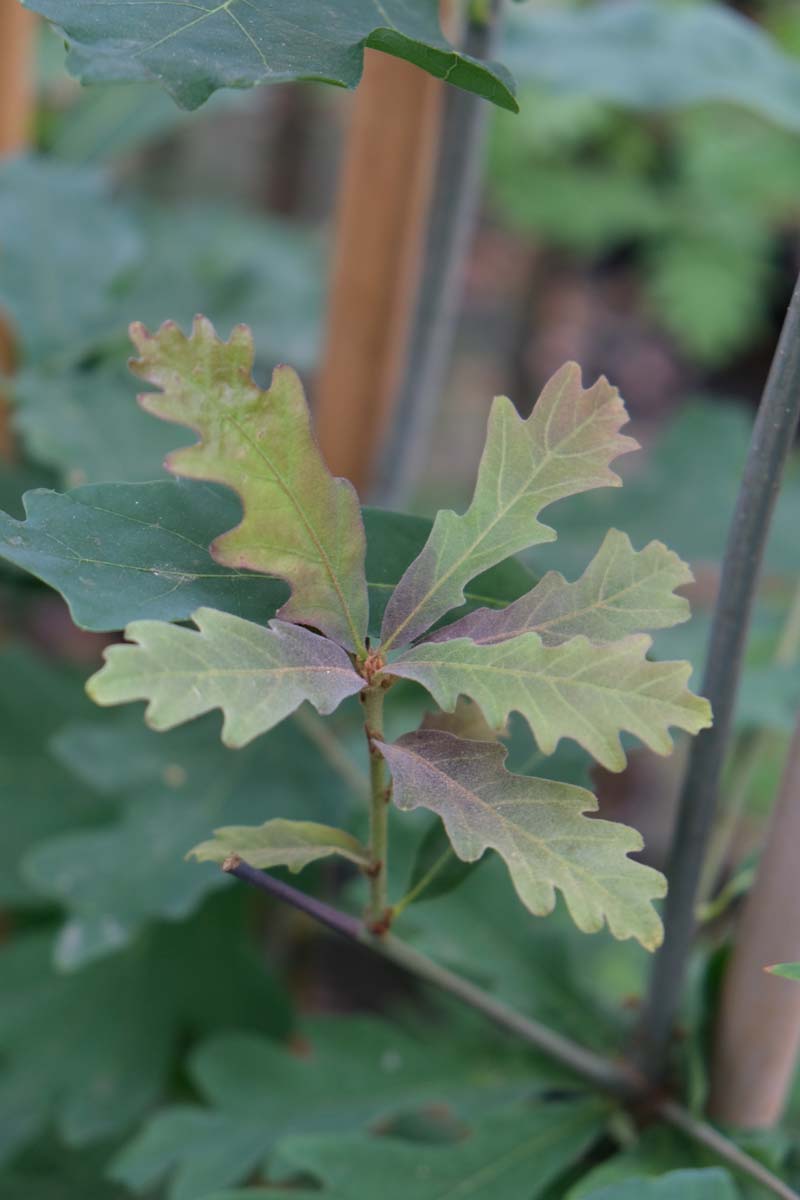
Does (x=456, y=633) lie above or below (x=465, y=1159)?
above

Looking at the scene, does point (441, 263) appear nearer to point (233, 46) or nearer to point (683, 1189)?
point (233, 46)

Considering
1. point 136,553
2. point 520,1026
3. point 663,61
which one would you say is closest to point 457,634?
point 136,553

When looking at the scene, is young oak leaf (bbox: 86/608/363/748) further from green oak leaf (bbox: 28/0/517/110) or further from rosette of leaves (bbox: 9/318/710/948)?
green oak leaf (bbox: 28/0/517/110)

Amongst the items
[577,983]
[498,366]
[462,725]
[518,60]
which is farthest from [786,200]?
[462,725]

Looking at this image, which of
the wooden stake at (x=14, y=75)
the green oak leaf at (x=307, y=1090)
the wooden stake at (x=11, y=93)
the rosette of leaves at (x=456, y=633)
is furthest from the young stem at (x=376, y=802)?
the wooden stake at (x=14, y=75)

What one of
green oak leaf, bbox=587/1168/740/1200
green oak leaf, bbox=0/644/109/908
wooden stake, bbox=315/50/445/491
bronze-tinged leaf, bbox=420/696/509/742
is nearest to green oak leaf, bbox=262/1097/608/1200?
green oak leaf, bbox=587/1168/740/1200

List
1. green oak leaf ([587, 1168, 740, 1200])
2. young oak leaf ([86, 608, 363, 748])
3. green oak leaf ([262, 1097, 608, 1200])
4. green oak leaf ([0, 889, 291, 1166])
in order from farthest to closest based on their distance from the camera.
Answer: green oak leaf ([0, 889, 291, 1166])
green oak leaf ([262, 1097, 608, 1200])
green oak leaf ([587, 1168, 740, 1200])
young oak leaf ([86, 608, 363, 748])
